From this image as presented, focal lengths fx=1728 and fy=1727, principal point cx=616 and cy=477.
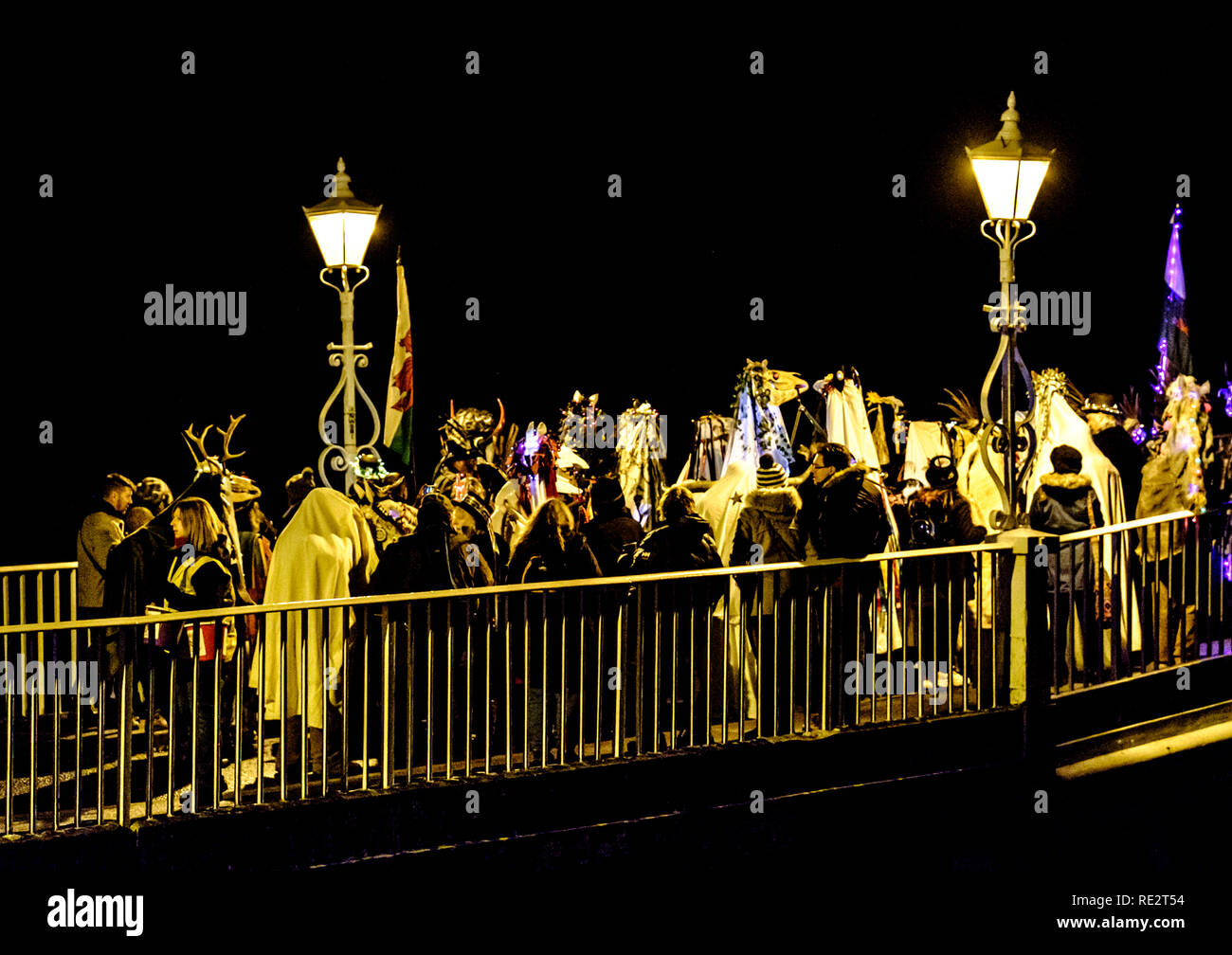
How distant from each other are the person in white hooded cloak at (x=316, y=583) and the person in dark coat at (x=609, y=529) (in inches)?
50.9

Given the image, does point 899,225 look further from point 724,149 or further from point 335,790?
point 335,790

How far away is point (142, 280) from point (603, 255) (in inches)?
266

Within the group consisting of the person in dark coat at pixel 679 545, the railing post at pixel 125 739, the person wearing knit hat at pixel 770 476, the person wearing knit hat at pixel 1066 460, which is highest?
the person wearing knit hat at pixel 1066 460

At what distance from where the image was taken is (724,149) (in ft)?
68.5

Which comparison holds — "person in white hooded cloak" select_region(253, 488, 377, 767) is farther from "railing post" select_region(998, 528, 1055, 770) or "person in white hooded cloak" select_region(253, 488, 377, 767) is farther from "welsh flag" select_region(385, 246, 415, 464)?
"welsh flag" select_region(385, 246, 415, 464)

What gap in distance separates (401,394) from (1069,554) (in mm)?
6580

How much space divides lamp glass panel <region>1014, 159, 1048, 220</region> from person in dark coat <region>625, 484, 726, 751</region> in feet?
9.79

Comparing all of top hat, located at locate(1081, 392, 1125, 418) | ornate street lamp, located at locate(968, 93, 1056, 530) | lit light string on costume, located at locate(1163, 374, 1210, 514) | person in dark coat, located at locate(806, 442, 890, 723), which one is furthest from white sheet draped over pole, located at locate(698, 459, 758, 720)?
lit light string on costume, located at locate(1163, 374, 1210, 514)

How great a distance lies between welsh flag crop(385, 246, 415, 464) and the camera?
47.6 feet

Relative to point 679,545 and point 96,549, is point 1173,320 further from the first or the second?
point 96,549

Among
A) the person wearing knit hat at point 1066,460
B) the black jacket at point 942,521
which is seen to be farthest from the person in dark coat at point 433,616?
the person wearing knit hat at point 1066,460

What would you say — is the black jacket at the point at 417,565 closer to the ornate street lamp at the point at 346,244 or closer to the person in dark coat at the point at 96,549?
the ornate street lamp at the point at 346,244

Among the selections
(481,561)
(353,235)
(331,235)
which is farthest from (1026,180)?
(331,235)

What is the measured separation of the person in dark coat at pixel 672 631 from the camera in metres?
8.96
